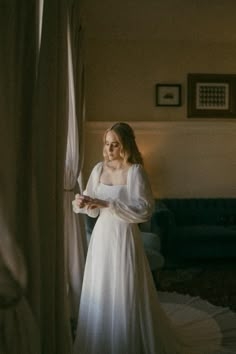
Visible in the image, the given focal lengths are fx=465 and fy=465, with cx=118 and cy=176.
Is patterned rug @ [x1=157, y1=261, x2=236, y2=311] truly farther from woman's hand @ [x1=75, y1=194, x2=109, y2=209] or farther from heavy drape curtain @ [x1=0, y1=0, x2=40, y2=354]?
heavy drape curtain @ [x1=0, y1=0, x2=40, y2=354]

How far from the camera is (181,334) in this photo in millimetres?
3416

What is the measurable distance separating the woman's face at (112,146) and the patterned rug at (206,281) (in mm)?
2136

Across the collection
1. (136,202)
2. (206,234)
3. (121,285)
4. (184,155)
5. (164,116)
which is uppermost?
(164,116)

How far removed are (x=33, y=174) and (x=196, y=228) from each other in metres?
4.91

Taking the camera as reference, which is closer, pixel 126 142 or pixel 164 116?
pixel 126 142

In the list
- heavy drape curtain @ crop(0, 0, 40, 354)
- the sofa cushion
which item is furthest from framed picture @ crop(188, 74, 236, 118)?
heavy drape curtain @ crop(0, 0, 40, 354)

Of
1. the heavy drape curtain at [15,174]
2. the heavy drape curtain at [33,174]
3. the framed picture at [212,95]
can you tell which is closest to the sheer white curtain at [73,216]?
the heavy drape curtain at [33,174]

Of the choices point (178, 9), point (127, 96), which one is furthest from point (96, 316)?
point (127, 96)

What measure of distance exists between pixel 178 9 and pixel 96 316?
375 centimetres

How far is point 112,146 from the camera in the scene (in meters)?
2.88

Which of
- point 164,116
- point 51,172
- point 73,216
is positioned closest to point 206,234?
point 164,116

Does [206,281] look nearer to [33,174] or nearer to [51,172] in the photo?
[51,172]

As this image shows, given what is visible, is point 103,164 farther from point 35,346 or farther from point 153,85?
point 153,85

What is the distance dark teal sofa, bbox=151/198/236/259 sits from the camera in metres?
5.68
